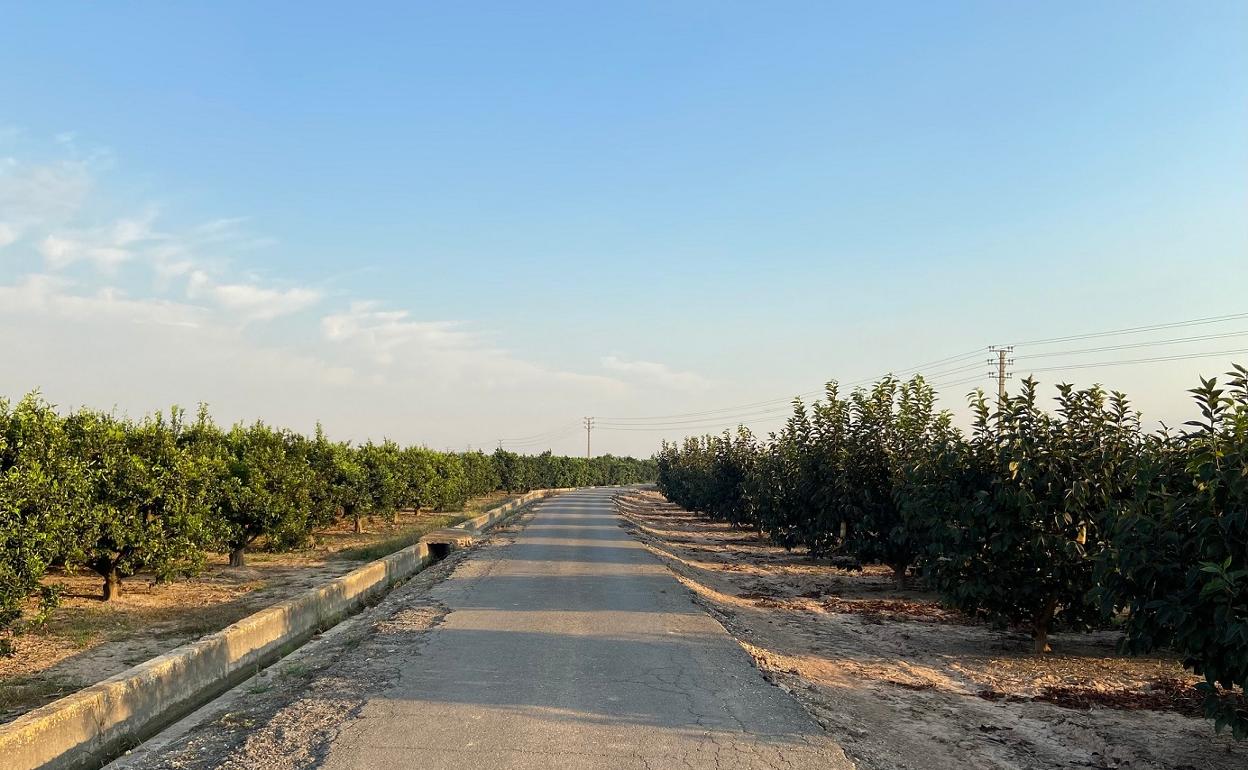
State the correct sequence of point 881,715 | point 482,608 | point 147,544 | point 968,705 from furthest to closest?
Result: 1. point 147,544
2. point 482,608
3. point 968,705
4. point 881,715

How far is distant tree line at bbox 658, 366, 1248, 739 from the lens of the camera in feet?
19.9

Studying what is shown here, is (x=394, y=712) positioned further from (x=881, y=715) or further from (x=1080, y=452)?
(x=1080, y=452)

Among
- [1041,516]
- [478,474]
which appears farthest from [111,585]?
[478,474]

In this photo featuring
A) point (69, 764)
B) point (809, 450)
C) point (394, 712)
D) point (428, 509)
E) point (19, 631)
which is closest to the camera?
point (69, 764)

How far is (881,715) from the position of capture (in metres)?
7.36

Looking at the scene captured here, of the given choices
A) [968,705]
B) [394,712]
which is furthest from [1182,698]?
[394,712]

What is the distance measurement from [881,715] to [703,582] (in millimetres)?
9657

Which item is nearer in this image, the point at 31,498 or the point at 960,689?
the point at 960,689

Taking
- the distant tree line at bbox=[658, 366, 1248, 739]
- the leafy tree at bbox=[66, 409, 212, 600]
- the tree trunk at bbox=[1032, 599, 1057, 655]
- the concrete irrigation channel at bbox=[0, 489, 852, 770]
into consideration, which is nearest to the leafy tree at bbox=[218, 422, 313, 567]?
the leafy tree at bbox=[66, 409, 212, 600]

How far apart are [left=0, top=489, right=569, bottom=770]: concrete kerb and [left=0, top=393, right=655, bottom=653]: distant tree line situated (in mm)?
2615

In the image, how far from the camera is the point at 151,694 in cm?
728

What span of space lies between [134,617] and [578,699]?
9.45m

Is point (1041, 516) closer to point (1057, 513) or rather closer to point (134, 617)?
point (1057, 513)

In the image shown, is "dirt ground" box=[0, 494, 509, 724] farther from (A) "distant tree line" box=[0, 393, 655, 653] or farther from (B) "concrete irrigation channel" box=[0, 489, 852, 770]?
(B) "concrete irrigation channel" box=[0, 489, 852, 770]
